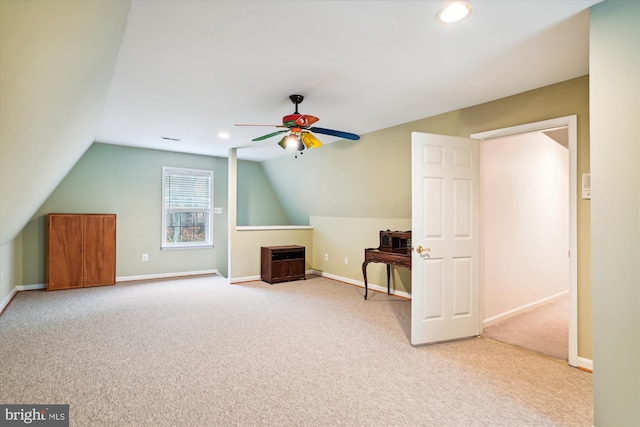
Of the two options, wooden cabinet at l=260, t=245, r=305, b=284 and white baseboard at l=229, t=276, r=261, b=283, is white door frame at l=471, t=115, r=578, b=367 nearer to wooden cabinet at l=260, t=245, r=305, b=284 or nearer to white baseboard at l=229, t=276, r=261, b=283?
wooden cabinet at l=260, t=245, r=305, b=284

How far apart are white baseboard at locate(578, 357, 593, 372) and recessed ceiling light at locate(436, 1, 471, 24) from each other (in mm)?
2788

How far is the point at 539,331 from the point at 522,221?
4.43 ft

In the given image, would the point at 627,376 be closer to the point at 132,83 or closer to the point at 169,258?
the point at 132,83

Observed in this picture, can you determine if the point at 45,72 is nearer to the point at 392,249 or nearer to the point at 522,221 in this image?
the point at 392,249

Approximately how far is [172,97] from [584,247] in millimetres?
4052

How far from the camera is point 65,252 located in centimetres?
514

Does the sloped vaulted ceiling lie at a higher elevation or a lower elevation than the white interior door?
higher

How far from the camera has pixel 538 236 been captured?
14.7ft

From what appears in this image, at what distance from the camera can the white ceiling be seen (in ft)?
6.41

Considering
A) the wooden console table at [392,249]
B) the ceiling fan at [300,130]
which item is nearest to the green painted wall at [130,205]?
the wooden console table at [392,249]

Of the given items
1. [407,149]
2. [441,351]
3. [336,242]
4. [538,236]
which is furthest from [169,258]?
[538,236]

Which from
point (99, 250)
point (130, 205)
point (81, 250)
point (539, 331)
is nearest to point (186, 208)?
point (130, 205)

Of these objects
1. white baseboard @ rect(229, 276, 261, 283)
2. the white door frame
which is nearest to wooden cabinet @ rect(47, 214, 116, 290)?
white baseboard @ rect(229, 276, 261, 283)

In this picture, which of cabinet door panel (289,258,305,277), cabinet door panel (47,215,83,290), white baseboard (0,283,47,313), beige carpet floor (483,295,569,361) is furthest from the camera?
cabinet door panel (289,258,305,277)
